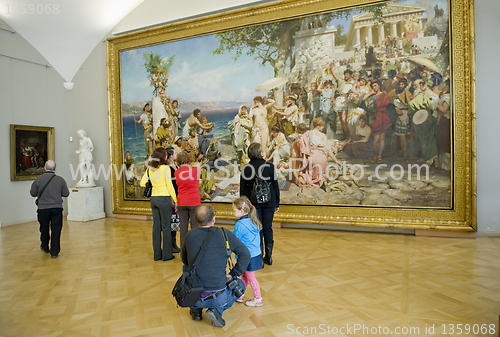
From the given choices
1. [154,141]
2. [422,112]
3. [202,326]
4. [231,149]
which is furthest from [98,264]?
[422,112]

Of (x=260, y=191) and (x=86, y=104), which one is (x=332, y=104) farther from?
(x=86, y=104)

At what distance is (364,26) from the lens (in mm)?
7664

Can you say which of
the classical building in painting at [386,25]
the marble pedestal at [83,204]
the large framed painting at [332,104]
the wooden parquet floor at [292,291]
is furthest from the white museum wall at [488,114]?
the marble pedestal at [83,204]

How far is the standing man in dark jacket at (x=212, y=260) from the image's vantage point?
3119 mm

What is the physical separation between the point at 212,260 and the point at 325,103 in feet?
19.2

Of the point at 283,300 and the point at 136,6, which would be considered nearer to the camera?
the point at 283,300

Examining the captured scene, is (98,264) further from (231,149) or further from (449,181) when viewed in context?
Answer: (449,181)

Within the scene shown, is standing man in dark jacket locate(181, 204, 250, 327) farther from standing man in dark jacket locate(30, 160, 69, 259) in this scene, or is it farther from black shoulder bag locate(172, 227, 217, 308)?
standing man in dark jacket locate(30, 160, 69, 259)

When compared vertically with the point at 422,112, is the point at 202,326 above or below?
below

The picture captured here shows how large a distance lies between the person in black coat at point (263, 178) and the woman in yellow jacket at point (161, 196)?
1.34m

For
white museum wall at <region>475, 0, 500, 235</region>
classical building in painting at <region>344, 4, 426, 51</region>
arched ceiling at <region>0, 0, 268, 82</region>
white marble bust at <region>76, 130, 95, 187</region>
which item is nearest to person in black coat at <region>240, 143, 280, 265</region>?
arched ceiling at <region>0, 0, 268, 82</region>

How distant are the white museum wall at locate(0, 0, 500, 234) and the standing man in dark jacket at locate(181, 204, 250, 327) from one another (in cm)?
633

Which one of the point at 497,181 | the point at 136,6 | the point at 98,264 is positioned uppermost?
the point at 136,6

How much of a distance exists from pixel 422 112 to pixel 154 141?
7.37m
